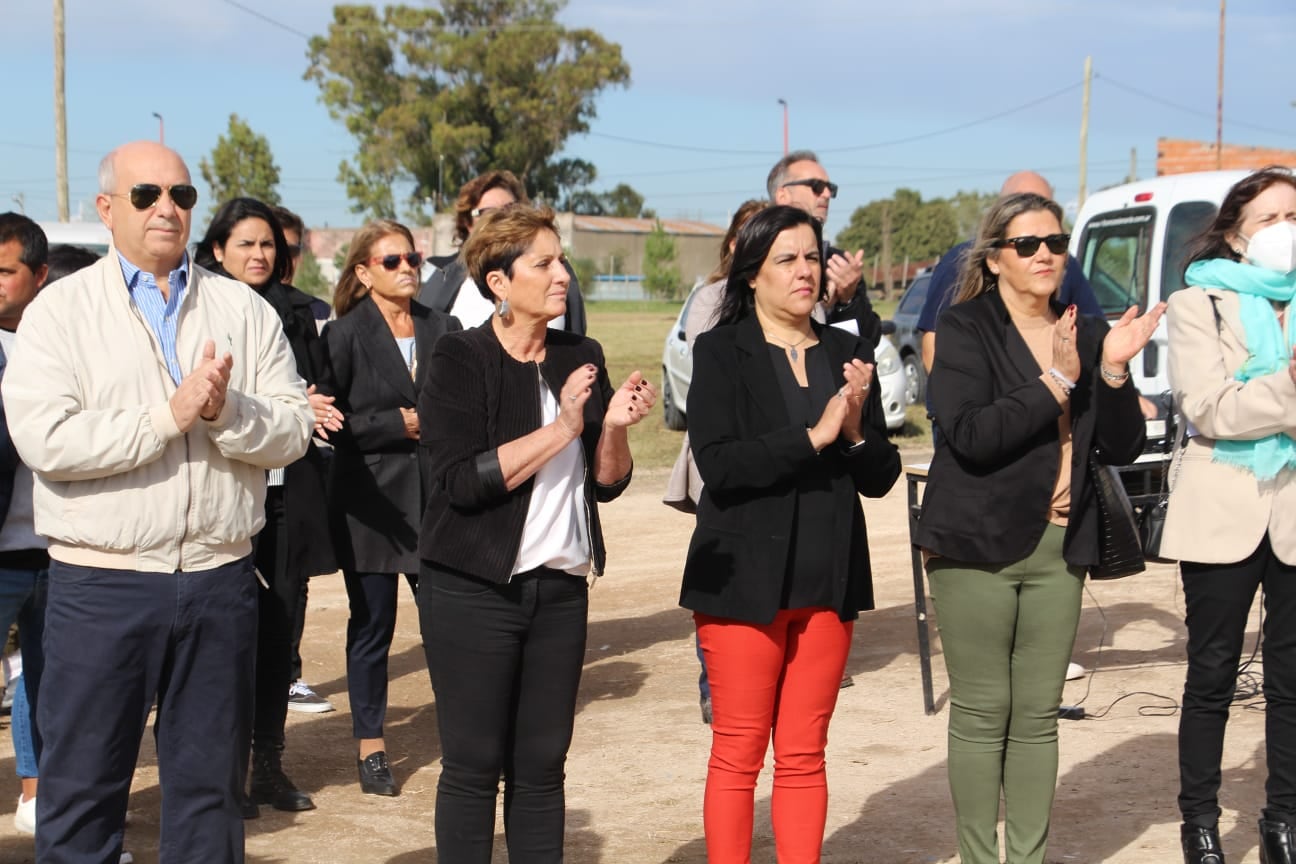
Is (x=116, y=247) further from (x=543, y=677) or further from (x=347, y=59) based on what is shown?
(x=347, y=59)

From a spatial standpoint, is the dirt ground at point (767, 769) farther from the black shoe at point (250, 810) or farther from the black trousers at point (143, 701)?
the black trousers at point (143, 701)

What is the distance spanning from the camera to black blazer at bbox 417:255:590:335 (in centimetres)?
648

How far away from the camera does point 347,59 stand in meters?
64.0

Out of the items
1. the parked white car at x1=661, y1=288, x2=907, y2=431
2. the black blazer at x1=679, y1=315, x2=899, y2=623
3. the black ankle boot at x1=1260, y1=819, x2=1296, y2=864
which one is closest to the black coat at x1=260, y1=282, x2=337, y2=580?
the black blazer at x1=679, y1=315, x2=899, y2=623

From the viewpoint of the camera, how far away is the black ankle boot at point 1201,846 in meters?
4.71

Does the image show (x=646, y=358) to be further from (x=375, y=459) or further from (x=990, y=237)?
(x=990, y=237)

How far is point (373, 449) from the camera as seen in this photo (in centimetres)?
606

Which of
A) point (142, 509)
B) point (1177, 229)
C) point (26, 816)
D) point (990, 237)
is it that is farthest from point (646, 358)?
point (142, 509)

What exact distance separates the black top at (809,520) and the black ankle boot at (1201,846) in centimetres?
153

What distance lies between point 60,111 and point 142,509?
25221 millimetres

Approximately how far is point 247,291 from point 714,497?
1.47 meters

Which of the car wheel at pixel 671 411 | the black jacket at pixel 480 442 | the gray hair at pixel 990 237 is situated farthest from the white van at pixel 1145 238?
the black jacket at pixel 480 442

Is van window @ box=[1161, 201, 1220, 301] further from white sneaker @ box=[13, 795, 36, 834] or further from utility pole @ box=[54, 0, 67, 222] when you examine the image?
utility pole @ box=[54, 0, 67, 222]

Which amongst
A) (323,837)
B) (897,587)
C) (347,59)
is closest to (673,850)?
(323,837)
